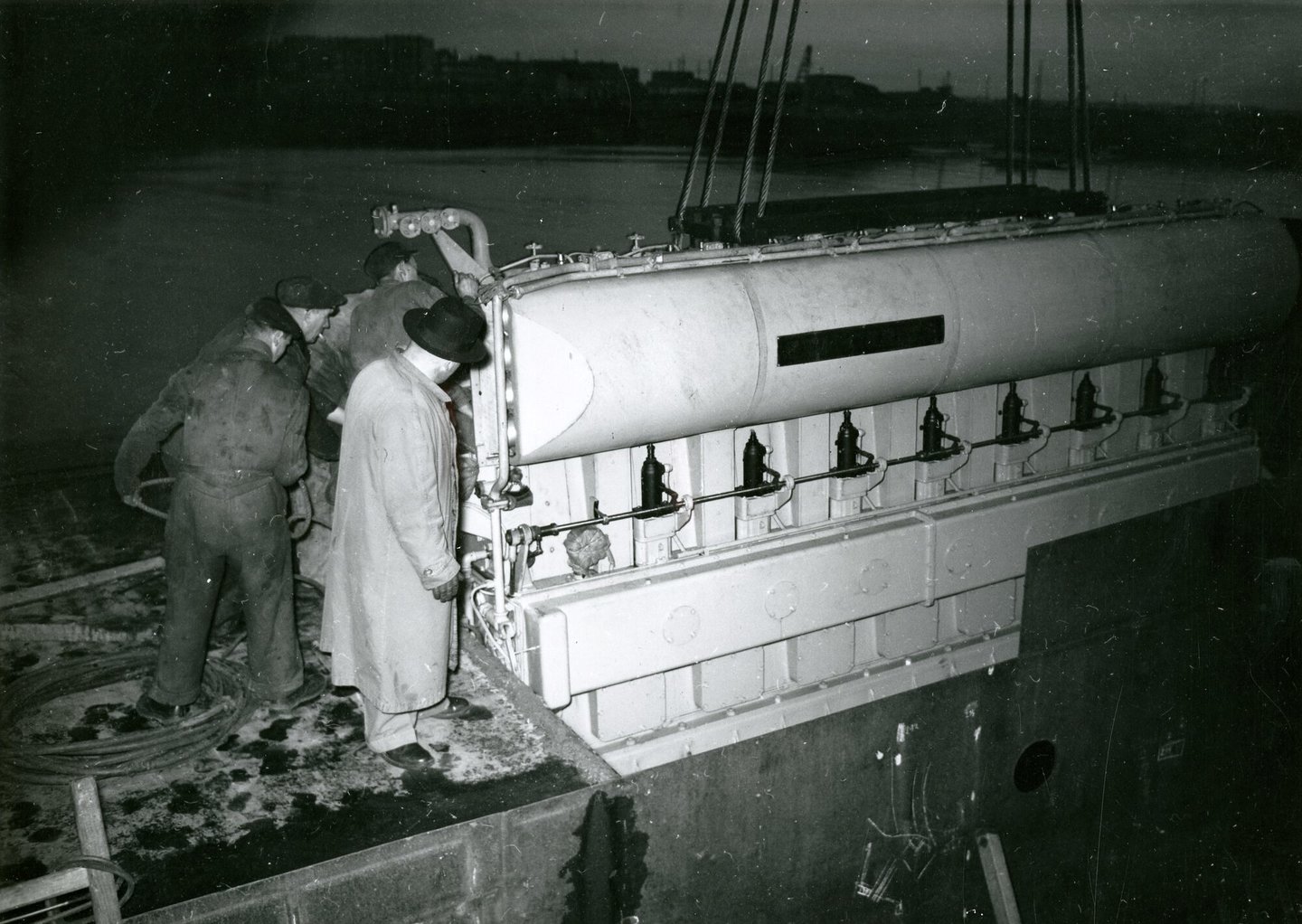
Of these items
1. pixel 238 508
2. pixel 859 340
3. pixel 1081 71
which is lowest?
pixel 238 508

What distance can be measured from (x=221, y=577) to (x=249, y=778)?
2.50 ft

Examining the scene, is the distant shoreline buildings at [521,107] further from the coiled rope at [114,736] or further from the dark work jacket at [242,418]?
the coiled rope at [114,736]

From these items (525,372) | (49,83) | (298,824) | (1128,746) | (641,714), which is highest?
(49,83)

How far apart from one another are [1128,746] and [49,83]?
13.6 meters

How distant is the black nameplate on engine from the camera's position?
430 centimetres

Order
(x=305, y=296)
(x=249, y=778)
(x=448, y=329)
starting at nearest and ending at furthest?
(x=448, y=329) < (x=249, y=778) < (x=305, y=296)

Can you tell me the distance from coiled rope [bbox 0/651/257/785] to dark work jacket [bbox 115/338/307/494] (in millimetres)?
853

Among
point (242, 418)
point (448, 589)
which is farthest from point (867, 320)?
point (242, 418)

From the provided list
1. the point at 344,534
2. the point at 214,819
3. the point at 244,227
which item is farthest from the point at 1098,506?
the point at 244,227

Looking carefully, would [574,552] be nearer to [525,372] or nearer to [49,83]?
[525,372]

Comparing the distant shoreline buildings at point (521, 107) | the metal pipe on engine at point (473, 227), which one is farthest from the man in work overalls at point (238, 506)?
the distant shoreline buildings at point (521, 107)

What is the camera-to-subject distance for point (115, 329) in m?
11.3

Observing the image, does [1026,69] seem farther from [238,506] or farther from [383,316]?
[238,506]

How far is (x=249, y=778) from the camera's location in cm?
341
